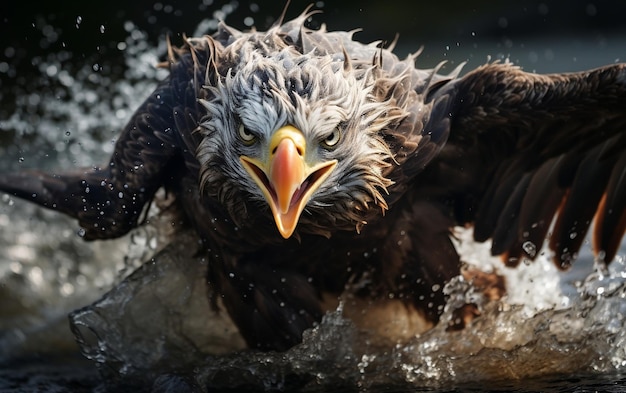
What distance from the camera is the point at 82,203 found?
15.1 ft

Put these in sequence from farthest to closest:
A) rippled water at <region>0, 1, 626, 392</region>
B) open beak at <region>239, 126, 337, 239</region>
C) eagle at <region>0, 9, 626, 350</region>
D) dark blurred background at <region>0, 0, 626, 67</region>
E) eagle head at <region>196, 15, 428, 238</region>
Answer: dark blurred background at <region>0, 0, 626, 67</region> → rippled water at <region>0, 1, 626, 392</region> → eagle at <region>0, 9, 626, 350</region> → eagle head at <region>196, 15, 428, 238</region> → open beak at <region>239, 126, 337, 239</region>

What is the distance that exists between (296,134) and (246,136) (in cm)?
21

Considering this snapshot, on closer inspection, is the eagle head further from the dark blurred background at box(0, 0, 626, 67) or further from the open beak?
the dark blurred background at box(0, 0, 626, 67)

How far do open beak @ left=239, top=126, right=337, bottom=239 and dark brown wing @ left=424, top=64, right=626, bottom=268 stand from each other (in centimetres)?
97

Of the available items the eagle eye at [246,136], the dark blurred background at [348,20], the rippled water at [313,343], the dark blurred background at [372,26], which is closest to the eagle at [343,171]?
the eagle eye at [246,136]

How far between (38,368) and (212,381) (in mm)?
1059

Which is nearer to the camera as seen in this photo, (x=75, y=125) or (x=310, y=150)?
(x=310, y=150)

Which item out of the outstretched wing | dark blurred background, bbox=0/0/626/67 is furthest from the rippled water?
dark blurred background, bbox=0/0/626/67

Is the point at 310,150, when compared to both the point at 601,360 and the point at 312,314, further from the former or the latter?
the point at 601,360

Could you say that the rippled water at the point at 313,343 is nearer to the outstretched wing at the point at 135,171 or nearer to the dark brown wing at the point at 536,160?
the dark brown wing at the point at 536,160

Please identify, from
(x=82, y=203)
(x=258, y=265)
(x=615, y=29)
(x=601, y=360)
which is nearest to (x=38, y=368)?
(x=82, y=203)

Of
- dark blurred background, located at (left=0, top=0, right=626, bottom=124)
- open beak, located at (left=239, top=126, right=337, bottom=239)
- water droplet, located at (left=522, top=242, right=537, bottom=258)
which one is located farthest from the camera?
dark blurred background, located at (left=0, top=0, right=626, bottom=124)

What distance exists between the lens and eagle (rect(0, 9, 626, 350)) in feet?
11.4

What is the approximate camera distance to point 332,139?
3.42m
